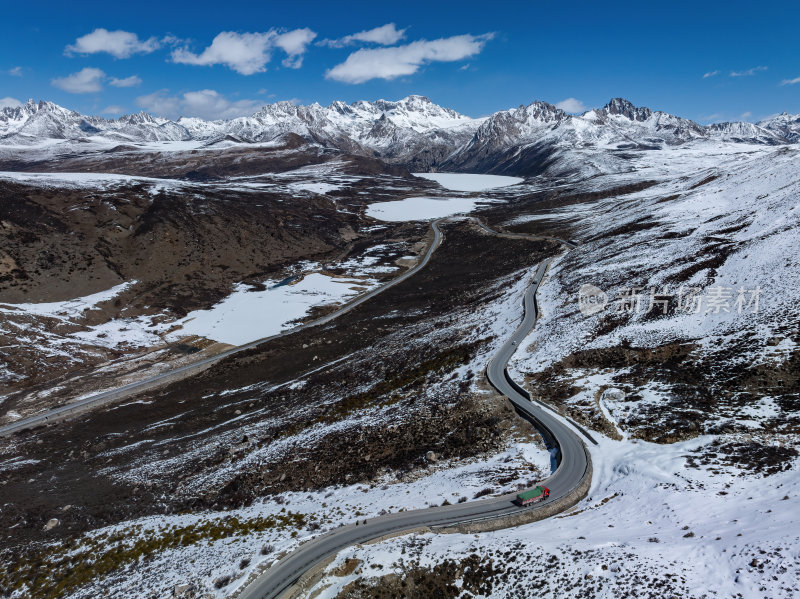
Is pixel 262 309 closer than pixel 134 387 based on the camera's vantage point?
No

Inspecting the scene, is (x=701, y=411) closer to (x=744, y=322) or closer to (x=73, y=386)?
(x=744, y=322)

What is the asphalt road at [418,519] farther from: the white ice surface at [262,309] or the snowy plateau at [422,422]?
the white ice surface at [262,309]

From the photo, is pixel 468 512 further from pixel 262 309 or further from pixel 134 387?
pixel 262 309

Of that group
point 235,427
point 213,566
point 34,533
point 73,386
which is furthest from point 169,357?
point 213,566

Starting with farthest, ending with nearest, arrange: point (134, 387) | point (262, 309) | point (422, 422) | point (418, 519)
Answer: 1. point (262, 309)
2. point (134, 387)
3. point (422, 422)
4. point (418, 519)

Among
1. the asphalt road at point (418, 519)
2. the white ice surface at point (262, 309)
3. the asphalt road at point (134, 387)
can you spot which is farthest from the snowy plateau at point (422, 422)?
the white ice surface at point (262, 309)

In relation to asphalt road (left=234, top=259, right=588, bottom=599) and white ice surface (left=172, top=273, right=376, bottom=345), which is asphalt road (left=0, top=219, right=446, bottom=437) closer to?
white ice surface (left=172, top=273, right=376, bottom=345)

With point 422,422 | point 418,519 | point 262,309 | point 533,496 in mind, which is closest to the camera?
point 533,496

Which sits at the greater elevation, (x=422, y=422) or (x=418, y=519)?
(x=422, y=422)

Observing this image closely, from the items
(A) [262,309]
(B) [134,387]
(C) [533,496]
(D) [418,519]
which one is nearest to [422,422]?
(D) [418,519]

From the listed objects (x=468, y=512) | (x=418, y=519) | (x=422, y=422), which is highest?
(x=422, y=422)

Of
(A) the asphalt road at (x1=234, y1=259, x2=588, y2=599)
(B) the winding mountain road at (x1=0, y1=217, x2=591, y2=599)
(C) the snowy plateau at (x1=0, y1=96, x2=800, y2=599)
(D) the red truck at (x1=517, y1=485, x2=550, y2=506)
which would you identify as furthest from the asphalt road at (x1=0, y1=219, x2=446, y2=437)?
(D) the red truck at (x1=517, y1=485, x2=550, y2=506)
